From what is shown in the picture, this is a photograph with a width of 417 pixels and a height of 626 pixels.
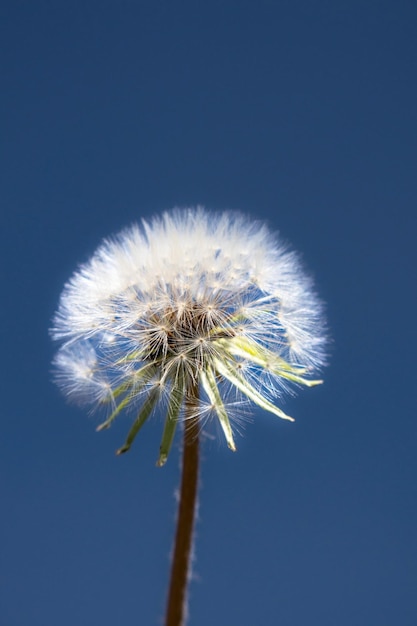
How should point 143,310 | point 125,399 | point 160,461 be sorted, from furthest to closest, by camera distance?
point 143,310 < point 125,399 < point 160,461

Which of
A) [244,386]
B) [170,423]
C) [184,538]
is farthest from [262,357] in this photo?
[184,538]

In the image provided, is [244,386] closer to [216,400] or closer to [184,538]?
[216,400]

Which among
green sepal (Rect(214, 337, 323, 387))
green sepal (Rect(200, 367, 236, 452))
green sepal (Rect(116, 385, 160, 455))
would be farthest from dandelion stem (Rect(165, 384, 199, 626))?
green sepal (Rect(214, 337, 323, 387))

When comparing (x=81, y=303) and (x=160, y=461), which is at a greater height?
(x=81, y=303)

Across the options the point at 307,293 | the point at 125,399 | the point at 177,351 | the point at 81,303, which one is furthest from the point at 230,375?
the point at 81,303

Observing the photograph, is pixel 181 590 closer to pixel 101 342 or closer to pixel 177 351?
pixel 177 351

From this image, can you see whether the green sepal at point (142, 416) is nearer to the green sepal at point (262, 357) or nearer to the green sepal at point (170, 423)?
the green sepal at point (170, 423)

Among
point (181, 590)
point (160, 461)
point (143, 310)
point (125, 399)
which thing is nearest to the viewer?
point (181, 590)

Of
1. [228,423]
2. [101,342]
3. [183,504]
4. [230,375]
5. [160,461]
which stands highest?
[101,342]
